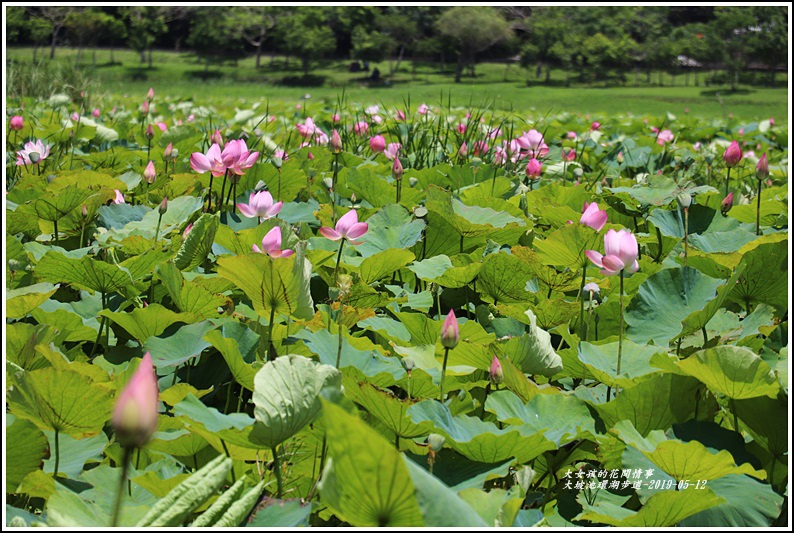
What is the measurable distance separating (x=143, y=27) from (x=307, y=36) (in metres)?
11.0

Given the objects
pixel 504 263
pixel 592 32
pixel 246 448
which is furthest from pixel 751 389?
pixel 592 32

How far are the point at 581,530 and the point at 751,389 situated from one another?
0.92 feet

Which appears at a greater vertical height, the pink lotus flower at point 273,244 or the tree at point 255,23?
the tree at point 255,23

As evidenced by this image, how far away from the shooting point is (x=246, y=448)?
2.32 feet

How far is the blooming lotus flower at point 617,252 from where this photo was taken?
87 centimetres

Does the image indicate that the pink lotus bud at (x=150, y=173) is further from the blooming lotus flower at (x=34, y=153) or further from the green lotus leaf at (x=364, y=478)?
the green lotus leaf at (x=364, y=478)

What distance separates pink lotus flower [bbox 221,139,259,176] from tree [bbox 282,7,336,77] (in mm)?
35786

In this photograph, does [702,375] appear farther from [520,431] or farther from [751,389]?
[520,431]

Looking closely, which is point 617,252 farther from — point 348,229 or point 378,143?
point 378,143

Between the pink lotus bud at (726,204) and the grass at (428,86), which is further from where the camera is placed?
the grass at (428,86)

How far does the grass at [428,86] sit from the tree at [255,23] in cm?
153

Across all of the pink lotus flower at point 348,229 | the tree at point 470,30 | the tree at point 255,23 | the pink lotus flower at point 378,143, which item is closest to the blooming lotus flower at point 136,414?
the pink lotus flower at point 348,229

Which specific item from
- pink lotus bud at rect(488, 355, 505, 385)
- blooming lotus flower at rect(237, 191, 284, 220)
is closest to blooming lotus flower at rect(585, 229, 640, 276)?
pink lotus bud at rect(488, 355, 505, 385)

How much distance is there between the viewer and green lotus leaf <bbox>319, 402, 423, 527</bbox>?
506 mm
